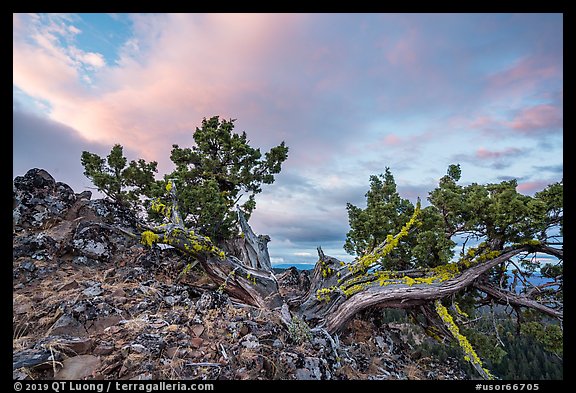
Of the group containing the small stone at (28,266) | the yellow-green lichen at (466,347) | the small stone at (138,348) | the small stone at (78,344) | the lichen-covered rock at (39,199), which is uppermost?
the lichen-covered rock at (39,199)

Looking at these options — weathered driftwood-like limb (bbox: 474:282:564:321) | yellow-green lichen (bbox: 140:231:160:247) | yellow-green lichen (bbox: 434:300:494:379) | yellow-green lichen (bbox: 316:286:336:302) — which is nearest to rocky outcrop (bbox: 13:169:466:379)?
yellow-green lichen (bbox: 316:286:336:302)

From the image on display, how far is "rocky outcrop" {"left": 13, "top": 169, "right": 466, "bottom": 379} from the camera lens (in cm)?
495

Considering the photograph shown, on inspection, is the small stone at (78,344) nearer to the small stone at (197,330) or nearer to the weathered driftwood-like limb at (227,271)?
the small stone at (197,330)

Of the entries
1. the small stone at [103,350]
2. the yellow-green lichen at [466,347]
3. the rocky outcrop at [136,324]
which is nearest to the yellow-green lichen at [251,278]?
the rocky outcrop at [136,324]

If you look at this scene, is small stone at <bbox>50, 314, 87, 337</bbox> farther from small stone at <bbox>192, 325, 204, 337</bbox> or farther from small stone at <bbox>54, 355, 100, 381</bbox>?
small stone at <bbox>192, 325, 204, 337</bbox>

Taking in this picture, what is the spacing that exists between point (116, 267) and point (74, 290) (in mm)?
2209

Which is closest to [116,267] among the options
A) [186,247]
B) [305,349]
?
[186,247]

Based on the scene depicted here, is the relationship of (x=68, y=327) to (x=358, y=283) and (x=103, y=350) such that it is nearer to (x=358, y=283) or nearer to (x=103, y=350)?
(x=103, y=350)

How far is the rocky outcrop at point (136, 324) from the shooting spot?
195 inches

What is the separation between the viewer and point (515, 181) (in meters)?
8.43

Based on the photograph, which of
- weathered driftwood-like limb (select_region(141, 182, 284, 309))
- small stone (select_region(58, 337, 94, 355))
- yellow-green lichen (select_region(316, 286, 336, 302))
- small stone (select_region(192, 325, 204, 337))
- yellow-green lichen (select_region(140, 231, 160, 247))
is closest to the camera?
small stone (select_region(58, 337, 94, 355))

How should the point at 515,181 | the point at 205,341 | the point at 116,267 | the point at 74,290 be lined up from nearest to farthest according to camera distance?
the point at 205,341 → the point at 74,290 → the point at 515,181 → the point at 116,267

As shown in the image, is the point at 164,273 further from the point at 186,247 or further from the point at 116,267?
the point at 186,247

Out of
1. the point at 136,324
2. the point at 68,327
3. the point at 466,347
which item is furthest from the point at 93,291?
the point at 466,347
